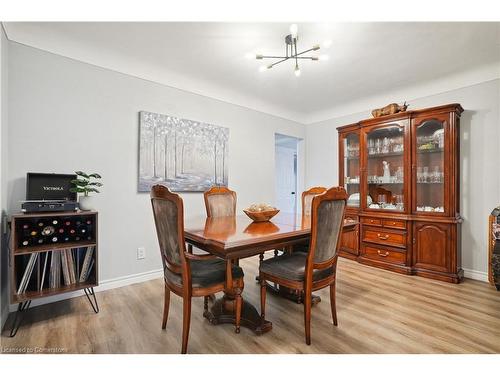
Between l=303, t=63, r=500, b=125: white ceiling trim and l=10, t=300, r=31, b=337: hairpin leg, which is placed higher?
l=303, t=63, r=500, b=125: white ceiling trim

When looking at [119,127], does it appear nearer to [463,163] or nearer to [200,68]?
[200,68]

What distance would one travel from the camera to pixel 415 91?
11.2ft

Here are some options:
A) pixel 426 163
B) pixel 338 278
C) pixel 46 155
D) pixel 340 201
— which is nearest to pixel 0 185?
pixel 46 155

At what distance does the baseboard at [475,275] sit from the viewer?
284 cm

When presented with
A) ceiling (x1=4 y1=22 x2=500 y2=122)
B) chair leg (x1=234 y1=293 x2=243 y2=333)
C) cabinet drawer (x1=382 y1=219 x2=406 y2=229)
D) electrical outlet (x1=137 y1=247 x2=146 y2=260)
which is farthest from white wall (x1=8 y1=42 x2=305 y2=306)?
cabinet drawer (x1=382 y1=219 x2=406 y2=229)

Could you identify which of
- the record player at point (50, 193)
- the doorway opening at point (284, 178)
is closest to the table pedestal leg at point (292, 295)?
the record player at point (50, 193)

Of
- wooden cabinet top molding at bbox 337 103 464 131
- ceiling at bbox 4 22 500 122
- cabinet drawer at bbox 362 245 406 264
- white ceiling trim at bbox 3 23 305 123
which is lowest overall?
cabinet drawer at bbox 362 245 406 264

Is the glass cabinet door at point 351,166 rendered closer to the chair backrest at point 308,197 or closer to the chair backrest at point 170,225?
the chair backrest at point 308,197

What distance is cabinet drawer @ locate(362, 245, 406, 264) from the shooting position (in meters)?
3.11

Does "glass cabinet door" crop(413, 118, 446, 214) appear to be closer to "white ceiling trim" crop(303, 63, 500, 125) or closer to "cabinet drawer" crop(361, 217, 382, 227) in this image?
"cabinet drawer" crop(361, 217, 382, 227)

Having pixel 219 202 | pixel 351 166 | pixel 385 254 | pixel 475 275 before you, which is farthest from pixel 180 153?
pixel 475 275

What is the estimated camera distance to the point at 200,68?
2857 millimetres

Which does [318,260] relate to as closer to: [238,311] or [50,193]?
[238,311]
